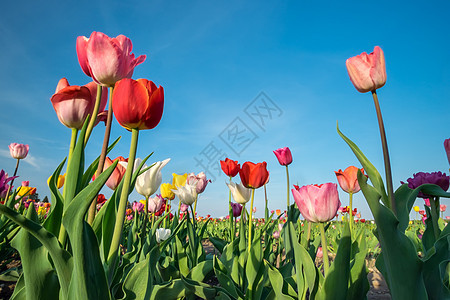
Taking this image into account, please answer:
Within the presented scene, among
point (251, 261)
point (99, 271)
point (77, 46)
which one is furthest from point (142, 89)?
point (251, 261)

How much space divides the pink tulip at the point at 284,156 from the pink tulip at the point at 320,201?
1.37 metres

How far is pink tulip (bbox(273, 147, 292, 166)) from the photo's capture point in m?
2.76

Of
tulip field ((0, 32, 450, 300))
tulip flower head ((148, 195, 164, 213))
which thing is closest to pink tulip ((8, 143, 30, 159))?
tulip flower head ((148, 195, 164, 213))

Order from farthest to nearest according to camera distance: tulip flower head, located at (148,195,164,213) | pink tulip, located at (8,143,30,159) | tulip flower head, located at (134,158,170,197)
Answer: pink tulip, located at (8,143,30,159), tulip flower head, located at (148,195,164,213), tulip flower head, located at (134,158,170,197)

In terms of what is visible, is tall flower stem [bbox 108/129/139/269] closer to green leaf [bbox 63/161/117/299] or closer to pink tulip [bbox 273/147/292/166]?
green leaf [bbox 63/161/117/299]

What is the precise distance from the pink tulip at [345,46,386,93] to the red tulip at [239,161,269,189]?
90 centimetres

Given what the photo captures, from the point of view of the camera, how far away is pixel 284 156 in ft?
9.07

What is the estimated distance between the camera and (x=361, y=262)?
1.37m

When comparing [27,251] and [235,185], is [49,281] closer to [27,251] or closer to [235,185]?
[27,251]

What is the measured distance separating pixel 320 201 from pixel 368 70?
61 centimetres

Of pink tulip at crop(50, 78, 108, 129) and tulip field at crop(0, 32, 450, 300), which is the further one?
pink tulip at crop(50, 78, 108, 129)

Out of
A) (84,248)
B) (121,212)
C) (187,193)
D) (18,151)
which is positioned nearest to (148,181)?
(187,193)

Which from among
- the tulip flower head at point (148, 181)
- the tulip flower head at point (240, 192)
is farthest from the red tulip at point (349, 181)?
the tulip flower head at point (148, 181)

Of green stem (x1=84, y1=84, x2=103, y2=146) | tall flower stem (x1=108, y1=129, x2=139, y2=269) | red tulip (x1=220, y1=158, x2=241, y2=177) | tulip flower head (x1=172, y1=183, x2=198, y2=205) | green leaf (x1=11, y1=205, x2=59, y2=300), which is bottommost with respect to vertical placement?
green leaf (x1=11, y1=205, x2=59, y2=300)
